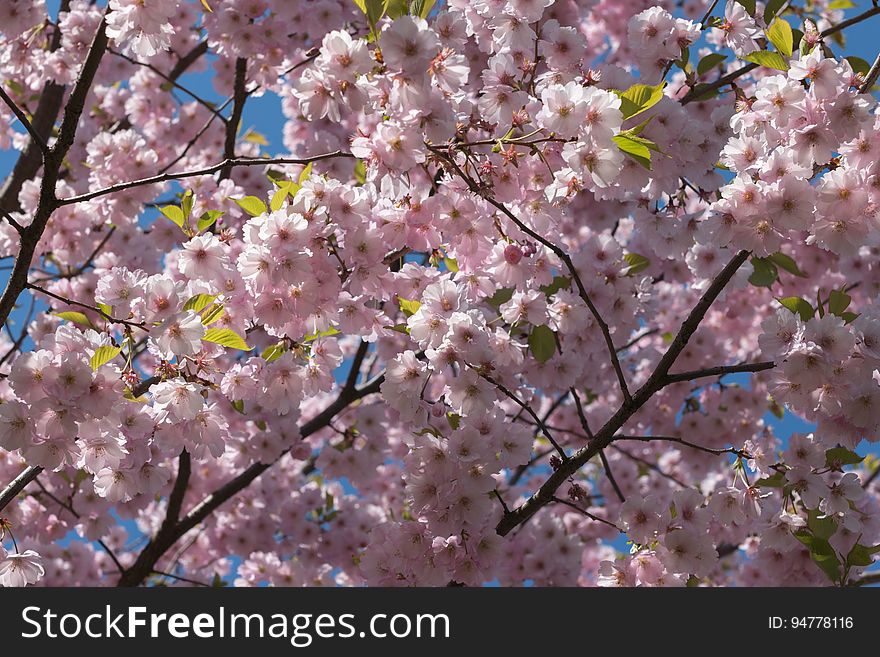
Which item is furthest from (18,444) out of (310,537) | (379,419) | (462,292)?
(310,537)

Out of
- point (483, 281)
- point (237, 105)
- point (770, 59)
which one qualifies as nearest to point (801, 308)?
point (770, 59)

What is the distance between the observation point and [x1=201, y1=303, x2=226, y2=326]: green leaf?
9.09 ft

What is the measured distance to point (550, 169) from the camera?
270cm

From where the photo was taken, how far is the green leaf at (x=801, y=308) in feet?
9.57

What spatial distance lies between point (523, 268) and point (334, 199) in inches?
33.7

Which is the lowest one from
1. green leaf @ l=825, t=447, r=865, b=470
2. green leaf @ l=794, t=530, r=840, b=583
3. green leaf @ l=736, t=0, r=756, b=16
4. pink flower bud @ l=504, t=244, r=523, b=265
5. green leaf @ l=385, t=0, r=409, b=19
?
green leaf @ l=794, t=530, r=840, b=583

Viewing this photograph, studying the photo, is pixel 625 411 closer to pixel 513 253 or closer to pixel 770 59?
pixel 513 253

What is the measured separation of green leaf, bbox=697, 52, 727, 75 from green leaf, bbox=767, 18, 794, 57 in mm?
555

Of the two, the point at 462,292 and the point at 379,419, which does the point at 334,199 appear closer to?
the point at 462,292

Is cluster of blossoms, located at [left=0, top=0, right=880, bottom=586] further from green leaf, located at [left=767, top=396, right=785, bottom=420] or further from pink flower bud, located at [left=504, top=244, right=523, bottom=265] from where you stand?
green leaf, located at [left=767, top=396, right=785, bottom=420]

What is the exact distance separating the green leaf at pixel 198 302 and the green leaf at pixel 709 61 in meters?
2.17

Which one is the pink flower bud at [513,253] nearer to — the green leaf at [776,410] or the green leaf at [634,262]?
the green leaf at [634,262]

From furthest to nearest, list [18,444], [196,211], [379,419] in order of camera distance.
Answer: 1. [379,419]
2. [196,211]
3. [18,444]

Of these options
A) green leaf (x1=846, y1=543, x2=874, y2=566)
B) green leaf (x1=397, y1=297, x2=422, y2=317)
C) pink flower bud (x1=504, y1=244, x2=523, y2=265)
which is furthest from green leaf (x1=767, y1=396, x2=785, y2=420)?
green leaf (x1=397, y1=297, x2=422, y2=317)
